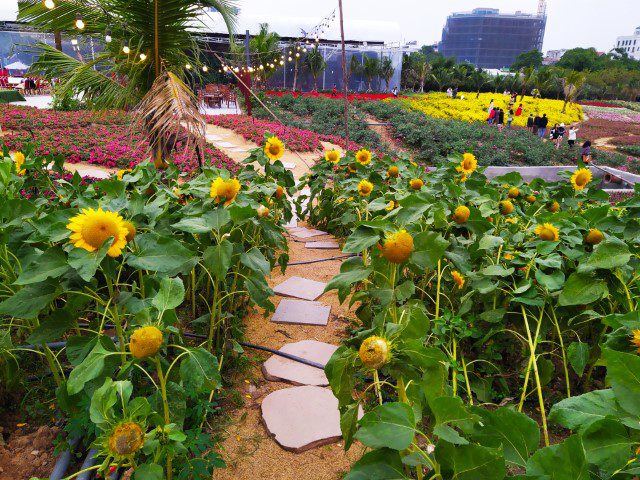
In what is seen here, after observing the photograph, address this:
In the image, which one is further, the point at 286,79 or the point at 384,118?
the point at 286,79

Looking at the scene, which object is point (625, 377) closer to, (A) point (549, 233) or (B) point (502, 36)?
(A) point (549, 233)

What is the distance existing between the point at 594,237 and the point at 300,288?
1.81m

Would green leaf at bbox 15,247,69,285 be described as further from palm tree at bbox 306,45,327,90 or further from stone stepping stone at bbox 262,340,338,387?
palm tree at bbox 306,45,327,90

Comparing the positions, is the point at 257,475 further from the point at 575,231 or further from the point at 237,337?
the point at 575,231

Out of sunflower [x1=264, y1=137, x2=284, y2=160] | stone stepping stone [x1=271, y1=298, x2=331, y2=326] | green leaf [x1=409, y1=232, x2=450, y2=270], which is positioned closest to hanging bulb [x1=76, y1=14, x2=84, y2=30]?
sunflower [x1=264, y1=137, x2=284, y2=160]

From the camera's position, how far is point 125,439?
2.65 feet

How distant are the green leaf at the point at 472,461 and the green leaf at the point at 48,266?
92cm

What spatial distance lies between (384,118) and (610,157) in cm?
693

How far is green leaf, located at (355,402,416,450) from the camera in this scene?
64 cm

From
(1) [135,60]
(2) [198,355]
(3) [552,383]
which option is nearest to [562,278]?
(3) [552,383]

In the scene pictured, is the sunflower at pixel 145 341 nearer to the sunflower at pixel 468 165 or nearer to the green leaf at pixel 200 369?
the green leaf at pixel 200 369

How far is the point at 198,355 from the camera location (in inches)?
40.1

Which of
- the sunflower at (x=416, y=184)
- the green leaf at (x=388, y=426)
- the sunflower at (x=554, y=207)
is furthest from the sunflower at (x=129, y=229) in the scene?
the sunflower at (x=554, y=207)

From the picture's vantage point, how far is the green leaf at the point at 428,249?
108 centimetres
